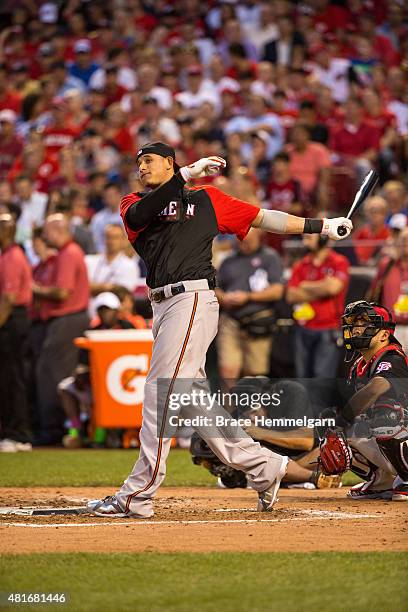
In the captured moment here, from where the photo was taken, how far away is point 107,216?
54.7 feet

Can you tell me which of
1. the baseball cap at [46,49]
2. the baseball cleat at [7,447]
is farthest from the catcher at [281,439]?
the baseball cap at [46,49]

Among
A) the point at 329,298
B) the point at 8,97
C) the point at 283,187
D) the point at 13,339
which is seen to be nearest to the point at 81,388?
the point at 13,339

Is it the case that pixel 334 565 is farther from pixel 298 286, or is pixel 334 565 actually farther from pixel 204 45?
pixel 204 45

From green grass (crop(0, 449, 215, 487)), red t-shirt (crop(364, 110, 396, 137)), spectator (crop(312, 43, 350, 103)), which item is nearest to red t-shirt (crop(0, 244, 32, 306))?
green grass (crop(0, 449, 215, 487))

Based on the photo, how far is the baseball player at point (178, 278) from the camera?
24.0 ft

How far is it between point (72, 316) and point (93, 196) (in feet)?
14.7

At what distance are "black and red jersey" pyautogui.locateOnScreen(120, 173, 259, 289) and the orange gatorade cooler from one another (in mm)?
5718

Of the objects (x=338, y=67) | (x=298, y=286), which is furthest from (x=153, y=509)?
(x=338, y=67)

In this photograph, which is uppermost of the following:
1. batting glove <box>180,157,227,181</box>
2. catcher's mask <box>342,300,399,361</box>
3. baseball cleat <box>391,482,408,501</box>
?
batting glove <box>180,157,227,181</box>

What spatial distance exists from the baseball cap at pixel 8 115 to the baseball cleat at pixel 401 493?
44.8 ft

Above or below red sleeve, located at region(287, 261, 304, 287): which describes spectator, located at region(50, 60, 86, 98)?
below

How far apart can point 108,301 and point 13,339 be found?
1.19 meters

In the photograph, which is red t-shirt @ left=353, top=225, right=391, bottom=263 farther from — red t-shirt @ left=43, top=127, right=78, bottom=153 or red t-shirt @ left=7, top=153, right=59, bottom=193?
red t-shirt @ left=43, top=127, right=78, bottom=153

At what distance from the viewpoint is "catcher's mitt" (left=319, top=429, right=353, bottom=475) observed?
8.55 metres
